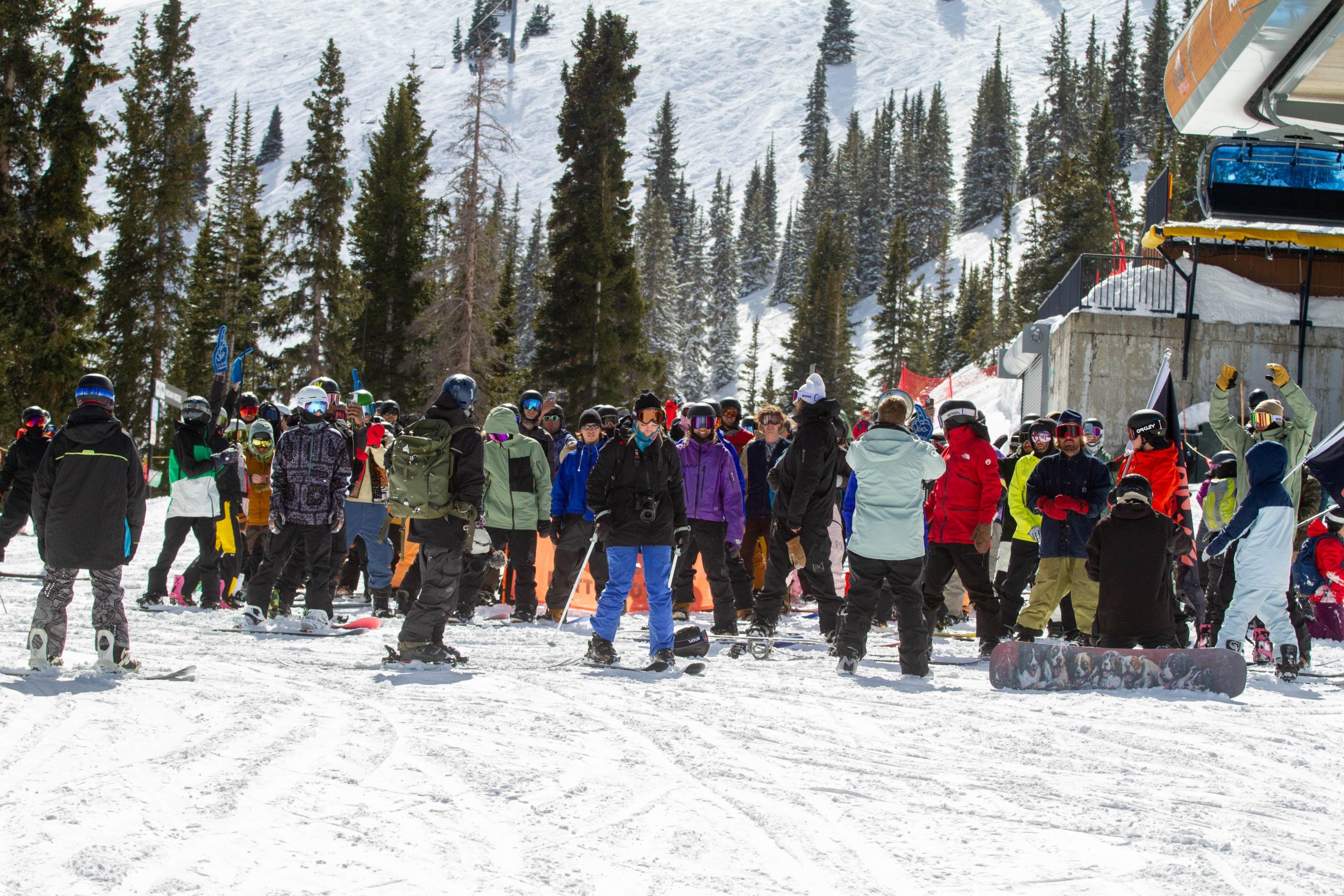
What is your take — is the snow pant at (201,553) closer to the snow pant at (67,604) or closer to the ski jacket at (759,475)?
the snow pant at (67,604)

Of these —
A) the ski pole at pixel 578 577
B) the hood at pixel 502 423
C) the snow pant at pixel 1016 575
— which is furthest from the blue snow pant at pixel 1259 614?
the hood at pixel 502 423

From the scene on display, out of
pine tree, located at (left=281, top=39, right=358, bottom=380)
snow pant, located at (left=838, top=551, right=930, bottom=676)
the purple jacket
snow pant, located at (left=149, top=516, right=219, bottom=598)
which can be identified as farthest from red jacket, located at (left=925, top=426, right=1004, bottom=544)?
pine tree, located at (left=281, top=39, right=358, bottom=380)

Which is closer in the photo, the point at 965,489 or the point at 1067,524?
the point at 965,489

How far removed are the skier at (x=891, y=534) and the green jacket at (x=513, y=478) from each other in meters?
3.42

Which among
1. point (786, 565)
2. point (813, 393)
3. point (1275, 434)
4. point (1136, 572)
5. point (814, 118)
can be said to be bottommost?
point (786, 565)

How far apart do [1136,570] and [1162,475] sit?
1.53 metres

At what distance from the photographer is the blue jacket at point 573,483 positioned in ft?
30.9

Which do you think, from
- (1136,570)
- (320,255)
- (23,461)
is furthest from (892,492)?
(320,255)

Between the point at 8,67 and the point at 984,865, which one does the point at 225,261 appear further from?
the point at 984,865

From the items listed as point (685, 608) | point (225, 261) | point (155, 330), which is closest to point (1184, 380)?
point (685, 608)

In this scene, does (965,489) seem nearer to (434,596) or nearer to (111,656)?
(434,596)

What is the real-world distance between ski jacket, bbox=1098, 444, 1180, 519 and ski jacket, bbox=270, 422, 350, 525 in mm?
5792

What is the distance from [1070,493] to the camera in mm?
8219

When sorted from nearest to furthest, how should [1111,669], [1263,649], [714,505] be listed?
1. [1111,669]
2. [1263,649]
3. [714,505]
